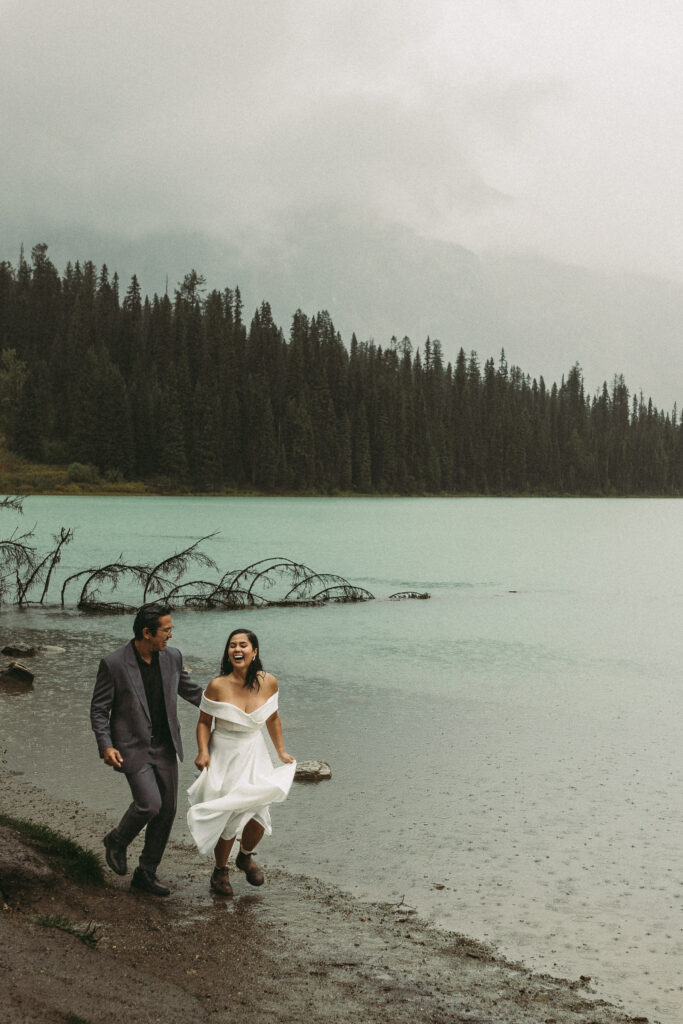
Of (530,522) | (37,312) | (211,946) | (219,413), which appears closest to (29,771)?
(211,946)

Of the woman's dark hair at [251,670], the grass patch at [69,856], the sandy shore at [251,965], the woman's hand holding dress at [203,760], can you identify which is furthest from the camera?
the grass patch at [69,856]

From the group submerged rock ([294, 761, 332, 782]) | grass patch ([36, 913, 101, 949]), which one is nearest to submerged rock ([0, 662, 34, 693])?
submerged rock ([294, 761, 332, 782])

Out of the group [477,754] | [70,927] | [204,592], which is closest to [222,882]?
[70,927]

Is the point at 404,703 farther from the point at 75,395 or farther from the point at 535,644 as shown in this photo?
the point at 75,395

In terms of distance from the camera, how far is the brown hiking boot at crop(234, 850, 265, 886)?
7680 millimetres

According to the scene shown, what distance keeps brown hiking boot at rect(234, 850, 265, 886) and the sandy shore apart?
129mm

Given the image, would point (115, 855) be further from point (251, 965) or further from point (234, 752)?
point (251, 965)

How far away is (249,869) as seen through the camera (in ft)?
25.4

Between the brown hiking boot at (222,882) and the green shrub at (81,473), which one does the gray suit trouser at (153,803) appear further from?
the green shrub at (81,473)

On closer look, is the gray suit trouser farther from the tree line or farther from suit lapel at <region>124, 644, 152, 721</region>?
the tree line

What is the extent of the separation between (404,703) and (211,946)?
1121 cm

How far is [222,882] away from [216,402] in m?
134

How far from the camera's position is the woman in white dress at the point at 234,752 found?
6.98 metres

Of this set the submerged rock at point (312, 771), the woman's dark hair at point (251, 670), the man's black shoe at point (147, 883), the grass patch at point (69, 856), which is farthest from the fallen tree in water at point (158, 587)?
the woman's dark hair at point (251, 670)
